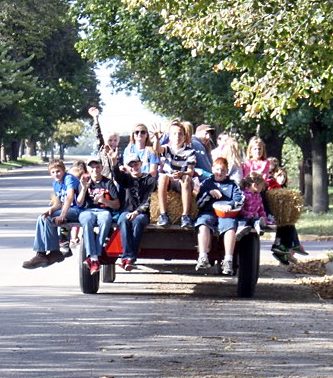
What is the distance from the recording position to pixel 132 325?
12359mm

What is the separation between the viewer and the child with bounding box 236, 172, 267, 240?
1459 centimetres

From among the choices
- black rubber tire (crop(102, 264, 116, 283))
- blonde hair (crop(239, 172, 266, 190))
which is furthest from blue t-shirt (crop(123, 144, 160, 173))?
black rubber tire (crop(102, 264, 116, 283))

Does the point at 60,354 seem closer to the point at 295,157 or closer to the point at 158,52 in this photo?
the point at 158,52

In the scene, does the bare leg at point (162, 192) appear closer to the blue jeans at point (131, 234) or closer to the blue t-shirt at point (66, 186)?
the blue jeans at point (131, 234)

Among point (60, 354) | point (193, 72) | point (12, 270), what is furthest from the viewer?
point (193, 72)

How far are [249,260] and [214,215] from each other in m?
0.63

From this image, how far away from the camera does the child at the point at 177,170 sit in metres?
14.5

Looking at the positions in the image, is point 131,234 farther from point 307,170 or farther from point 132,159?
point 307,170

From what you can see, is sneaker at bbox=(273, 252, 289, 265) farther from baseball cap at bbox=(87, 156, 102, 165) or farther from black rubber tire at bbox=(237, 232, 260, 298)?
baseball cap at bbox=(87, 156, 102, 165)

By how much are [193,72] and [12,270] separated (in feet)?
47.5

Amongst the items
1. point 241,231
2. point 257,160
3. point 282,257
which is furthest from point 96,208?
point 282,257

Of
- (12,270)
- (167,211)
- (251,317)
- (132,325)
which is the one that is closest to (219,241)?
(167,211)

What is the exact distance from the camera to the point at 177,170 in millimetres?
14984

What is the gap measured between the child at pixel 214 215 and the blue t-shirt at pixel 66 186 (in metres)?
1.55
